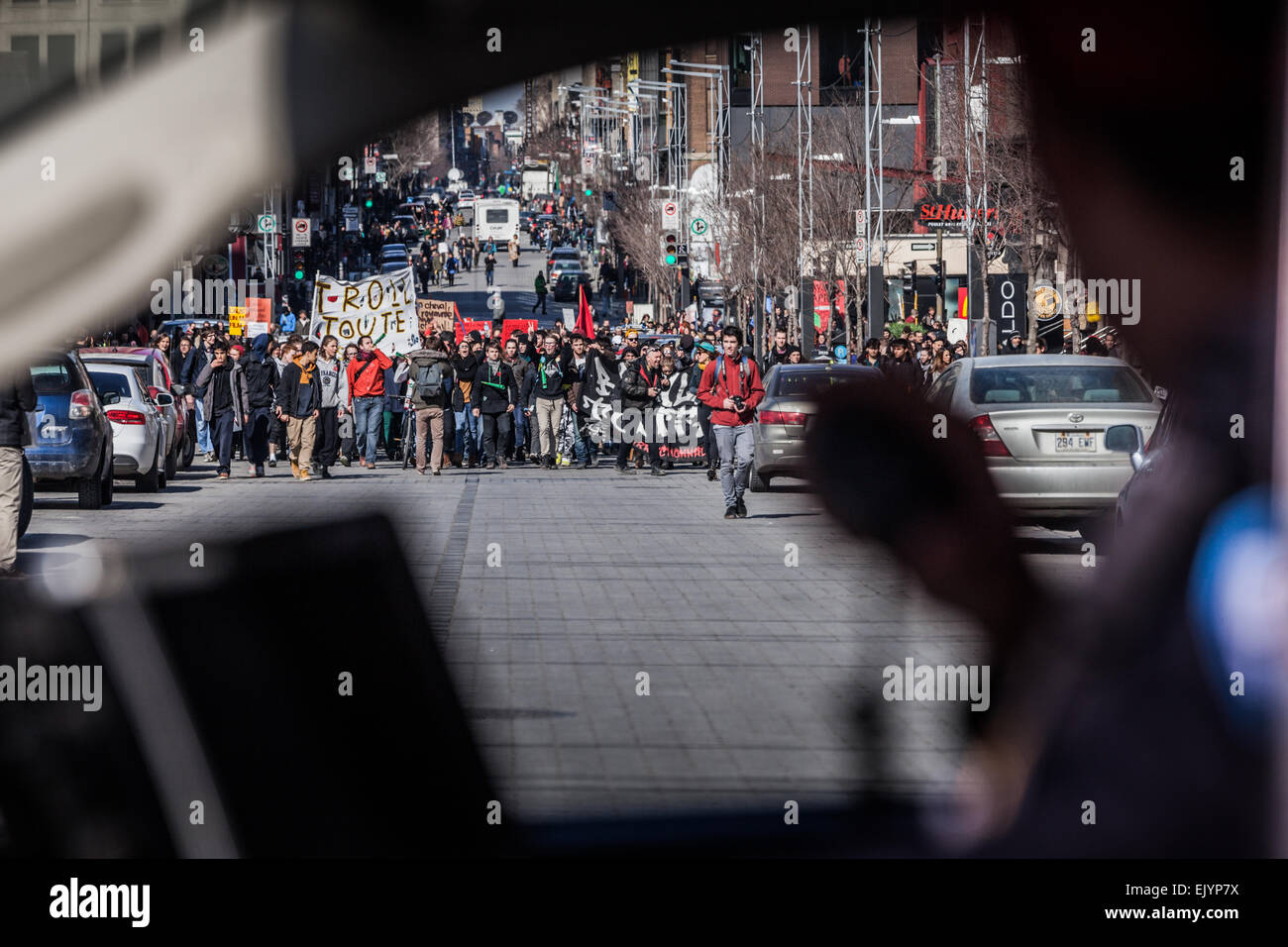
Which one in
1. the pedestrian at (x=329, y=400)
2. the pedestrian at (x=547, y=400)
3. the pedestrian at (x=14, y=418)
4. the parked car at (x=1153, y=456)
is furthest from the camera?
the pedestrian at (x=547, y=400)

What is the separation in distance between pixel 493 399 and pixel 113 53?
87.2ft

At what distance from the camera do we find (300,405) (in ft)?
80.2

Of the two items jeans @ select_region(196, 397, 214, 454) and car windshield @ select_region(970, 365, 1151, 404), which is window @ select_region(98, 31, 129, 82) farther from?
jeans @ select_region(196, 397, 214, 454)

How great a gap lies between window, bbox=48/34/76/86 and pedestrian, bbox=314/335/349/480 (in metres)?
21.8

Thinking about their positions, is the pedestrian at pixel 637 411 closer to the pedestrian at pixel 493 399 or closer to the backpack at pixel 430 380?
the pedestrian at pixel 493 399

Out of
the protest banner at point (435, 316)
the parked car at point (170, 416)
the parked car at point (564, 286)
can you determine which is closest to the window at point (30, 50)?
the parked car at point (170, 416)

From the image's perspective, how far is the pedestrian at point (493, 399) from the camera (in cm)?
2773

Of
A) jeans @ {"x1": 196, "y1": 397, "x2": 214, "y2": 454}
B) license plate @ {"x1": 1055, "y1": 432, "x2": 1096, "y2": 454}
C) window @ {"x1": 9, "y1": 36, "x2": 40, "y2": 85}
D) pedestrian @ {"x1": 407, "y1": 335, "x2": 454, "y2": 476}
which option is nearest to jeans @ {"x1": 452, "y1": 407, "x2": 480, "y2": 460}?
pedestrian @ {"x1": 407, "y1": 335, "x2": 454, "y2": 476}

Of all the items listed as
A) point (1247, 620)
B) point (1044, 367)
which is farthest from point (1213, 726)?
point (1044, 367)

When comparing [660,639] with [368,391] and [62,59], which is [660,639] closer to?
[62,59]

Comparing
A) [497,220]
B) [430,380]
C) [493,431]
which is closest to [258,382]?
[430,380]

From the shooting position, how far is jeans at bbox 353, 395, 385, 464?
26413 millimetres

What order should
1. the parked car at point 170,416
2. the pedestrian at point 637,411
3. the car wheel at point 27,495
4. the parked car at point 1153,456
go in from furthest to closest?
the pedestrian at point 637,411 < the parked car at point 170,416 < the car wheel at point 27,495 < the parked car at point 1153,456

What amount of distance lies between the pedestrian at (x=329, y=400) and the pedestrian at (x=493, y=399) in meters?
2.22
